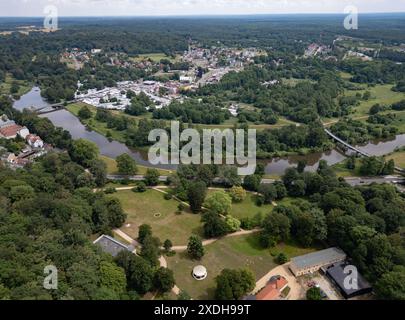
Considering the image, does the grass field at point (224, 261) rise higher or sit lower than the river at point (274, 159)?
lower

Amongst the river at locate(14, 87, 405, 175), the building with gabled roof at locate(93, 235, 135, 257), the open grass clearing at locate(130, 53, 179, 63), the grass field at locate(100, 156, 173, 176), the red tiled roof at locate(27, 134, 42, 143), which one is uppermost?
the open grass clearing at locate(130, 53, 179, 63)

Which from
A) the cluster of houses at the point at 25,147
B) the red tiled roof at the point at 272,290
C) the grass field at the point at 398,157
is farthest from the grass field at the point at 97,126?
the grass field at the point at 398,157

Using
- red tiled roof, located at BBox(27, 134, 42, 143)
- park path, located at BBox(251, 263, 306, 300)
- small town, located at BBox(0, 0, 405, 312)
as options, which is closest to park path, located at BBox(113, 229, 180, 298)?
small town, located at BBox(0, 0, 405, 312)

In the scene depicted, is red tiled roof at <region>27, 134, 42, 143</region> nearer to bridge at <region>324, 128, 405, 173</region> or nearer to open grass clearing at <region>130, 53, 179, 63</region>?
bridge at <region>324, 128, 405, 173</region>

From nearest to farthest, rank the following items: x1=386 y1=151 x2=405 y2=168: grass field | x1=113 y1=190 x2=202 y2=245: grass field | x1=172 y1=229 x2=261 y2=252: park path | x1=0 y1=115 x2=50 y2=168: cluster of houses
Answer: x1=172 y1=229 x2=261 y2=252: park path
x1=113 y1=190 x2=202 y2=245: grass field
x1=0 y1=115 x2=50 y2=168: cluster of houses
x1=386 y1=151 x2=405 y2=168: grass field

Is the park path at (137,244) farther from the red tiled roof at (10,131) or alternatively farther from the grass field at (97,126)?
the red tiled roof at (10,131)

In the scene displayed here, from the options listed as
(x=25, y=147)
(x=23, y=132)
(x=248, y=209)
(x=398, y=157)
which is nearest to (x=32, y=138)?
(x=25, y=147)
